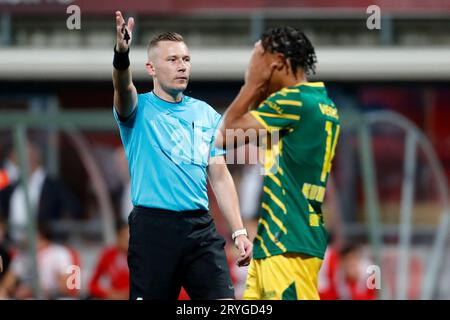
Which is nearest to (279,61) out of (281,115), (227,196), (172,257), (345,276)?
(281,115)

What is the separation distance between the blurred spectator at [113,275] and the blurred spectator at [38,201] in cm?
122

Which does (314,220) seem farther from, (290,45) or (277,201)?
(290,45)

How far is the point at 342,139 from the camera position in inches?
542

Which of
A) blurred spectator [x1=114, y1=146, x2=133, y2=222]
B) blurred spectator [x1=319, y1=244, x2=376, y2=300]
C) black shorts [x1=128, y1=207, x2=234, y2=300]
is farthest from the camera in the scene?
blurred spectator [x1=114, y1=146, x2=133, y2=222]

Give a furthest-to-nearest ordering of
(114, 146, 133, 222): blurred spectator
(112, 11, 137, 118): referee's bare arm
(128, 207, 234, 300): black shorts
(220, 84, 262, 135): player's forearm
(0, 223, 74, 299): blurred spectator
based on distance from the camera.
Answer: (114, 146, 133, 222): blurred spectator → (0, 223, 74, 299): blurred spectator → (128, 207, 234, 300): black shorts → (112, 11, 137, 118): referee's bare arm → (220, 84, 262, 135): player's forearm

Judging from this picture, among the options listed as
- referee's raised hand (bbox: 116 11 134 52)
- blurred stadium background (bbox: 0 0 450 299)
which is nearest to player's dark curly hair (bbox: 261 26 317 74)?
referee's raised hand (bbox: 116 11 134 52)

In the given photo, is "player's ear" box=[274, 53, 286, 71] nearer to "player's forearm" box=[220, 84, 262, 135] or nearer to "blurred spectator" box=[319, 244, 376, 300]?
"player's forearm" box=[220, 84, 262, 135]

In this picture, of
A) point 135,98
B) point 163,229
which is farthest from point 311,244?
point 135,98

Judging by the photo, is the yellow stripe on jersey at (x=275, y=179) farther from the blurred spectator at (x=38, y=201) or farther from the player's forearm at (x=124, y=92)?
the blurred spectator at (x=38, y=201)

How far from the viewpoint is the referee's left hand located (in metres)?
6.63

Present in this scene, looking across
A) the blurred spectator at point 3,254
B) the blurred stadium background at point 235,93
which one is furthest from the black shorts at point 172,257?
the blurred stadium background at point 235,93

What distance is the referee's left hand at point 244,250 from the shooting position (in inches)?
261

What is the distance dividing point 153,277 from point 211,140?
2.83ft

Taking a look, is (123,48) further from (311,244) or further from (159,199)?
(311,244)
